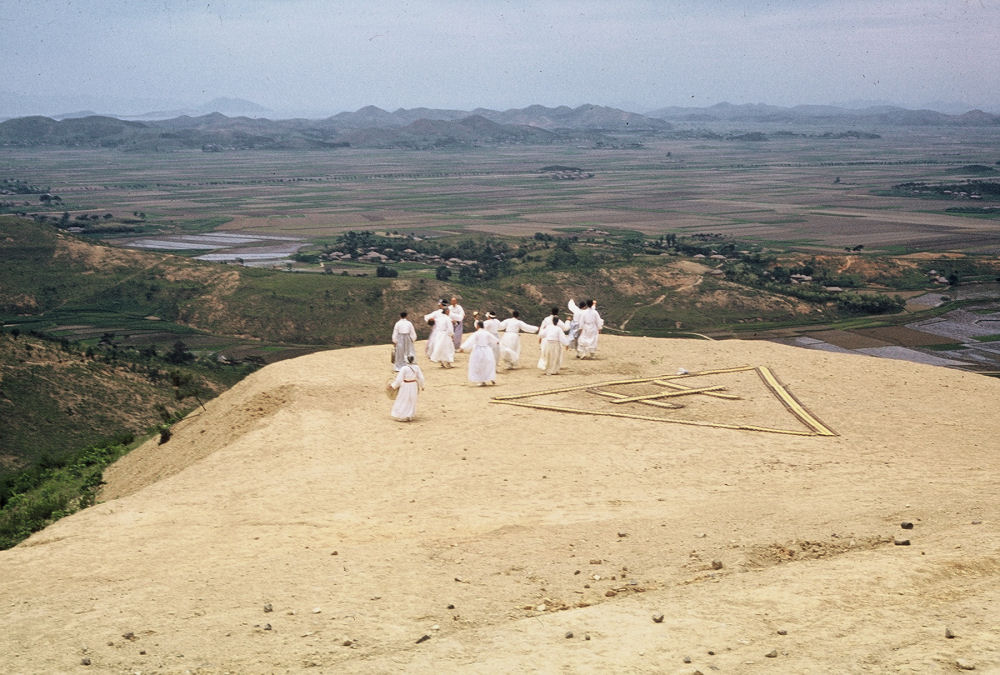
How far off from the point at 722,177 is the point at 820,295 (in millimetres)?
99454

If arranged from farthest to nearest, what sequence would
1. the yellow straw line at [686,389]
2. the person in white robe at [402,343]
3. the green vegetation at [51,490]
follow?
the person in white robe at [402,343], the yellow straw line at [686,389], the green vegetation at [51,490]

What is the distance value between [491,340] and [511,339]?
179 cm

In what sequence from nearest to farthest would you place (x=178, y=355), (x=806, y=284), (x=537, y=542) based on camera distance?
(x=537, y=542) < (x=178, y=355) < (x=806, y=284)

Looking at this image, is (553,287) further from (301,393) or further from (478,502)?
(478,502)

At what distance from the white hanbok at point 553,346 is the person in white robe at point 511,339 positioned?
779 millimetres

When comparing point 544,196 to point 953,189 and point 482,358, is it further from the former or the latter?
point 482,358

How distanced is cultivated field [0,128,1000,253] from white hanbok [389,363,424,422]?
72.3 meters

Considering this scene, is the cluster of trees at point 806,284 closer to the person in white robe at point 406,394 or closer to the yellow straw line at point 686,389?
the yellow straw line at point 686,389

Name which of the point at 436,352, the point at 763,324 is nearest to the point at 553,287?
the point at 763,324

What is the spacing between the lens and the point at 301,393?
18219mm

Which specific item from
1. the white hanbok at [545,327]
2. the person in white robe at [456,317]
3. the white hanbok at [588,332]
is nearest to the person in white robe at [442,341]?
the person in white robe at [456,317]

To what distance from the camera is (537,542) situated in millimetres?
11031

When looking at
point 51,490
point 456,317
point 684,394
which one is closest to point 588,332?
point 456,317

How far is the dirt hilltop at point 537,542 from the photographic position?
324 inches
